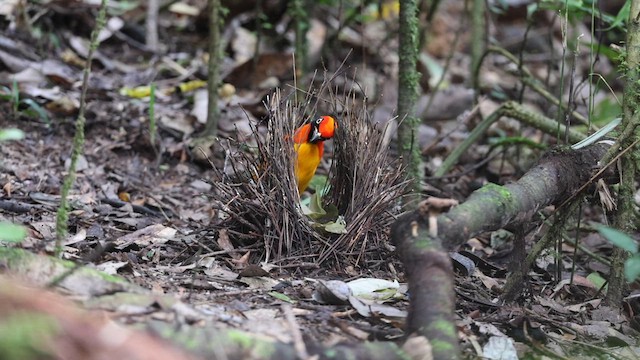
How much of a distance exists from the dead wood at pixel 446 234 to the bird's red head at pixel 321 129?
1261 millimetres

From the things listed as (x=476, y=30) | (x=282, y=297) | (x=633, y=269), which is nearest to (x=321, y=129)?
(x=282, y=297)

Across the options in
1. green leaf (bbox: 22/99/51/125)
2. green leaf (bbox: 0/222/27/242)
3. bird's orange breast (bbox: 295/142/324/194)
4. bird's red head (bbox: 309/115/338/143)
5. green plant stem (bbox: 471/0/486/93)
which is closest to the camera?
green leaf (bbox: 0/222/27/242)

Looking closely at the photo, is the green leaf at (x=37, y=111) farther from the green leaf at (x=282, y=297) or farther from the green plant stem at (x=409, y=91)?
the green leaf at (x=282, y=297)

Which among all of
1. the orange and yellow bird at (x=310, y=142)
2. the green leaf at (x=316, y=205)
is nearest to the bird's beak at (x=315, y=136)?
the orange and yellow bird at (x=310, y=142)

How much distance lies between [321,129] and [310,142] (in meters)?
0.12

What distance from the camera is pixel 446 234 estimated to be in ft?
7.89

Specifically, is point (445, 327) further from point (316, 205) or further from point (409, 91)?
point (409, 91)

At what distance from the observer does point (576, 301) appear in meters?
3.45

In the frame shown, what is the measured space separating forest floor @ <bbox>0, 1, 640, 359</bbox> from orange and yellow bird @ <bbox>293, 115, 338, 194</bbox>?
33 centimetres

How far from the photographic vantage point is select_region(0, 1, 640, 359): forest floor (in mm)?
2383

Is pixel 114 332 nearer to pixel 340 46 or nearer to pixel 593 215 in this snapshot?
pixel 593 215

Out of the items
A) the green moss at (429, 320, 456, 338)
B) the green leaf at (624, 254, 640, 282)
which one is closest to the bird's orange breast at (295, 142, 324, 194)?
the green moss at (429, 320, 456, 338)

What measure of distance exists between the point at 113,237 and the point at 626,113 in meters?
2.45

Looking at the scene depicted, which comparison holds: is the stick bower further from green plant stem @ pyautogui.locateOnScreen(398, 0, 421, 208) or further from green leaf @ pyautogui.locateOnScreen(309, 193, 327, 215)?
green plant stem @ pyautogui.locateOnScreen(398, 0, 421, 208)
